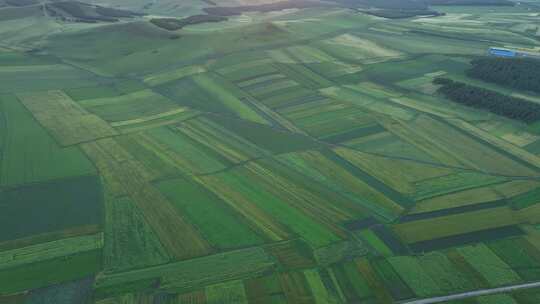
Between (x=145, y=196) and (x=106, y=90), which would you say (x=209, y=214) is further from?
(x=106, y=90)

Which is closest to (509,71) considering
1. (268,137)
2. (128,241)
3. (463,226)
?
(268,137)

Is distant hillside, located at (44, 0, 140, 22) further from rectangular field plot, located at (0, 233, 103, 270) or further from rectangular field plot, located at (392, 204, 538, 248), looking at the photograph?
rectangular field plot, located at (392, 204, 538, 248)

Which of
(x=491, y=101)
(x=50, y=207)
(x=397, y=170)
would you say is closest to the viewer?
(x=50, y=207)

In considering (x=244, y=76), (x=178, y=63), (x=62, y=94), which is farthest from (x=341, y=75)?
(x=62, y=94)

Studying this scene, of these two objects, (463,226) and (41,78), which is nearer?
(463,226)

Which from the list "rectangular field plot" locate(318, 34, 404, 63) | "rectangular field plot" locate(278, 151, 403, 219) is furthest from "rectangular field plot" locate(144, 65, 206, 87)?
"rectangular field plot" locate(278, 151, 403, 219)

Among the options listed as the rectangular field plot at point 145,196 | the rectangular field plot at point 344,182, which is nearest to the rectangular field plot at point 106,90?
the rectangular field plot at point 145,196
